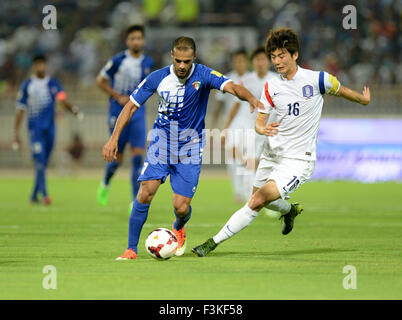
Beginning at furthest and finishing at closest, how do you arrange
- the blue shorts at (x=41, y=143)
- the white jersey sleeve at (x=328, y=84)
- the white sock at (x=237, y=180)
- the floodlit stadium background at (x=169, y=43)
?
the floodlit stadium background at (x=169, y=43) → the blue shorts at (x=41, y=143) → the white sock at (x=237, y=180) → the white jersey sleeve at (x=328, y=84)

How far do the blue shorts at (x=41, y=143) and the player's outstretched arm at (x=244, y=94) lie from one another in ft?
26.2

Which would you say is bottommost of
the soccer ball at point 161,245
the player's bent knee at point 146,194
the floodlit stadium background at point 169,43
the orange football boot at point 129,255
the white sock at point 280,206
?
the orange football boot at point 129,255

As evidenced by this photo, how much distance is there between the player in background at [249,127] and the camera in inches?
523

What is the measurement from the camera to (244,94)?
7879 mm

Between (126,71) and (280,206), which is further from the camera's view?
(126,71)

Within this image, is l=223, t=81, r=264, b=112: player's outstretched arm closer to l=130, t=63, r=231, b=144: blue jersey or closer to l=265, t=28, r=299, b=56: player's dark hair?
l=130, t=63, r=231, b=144: blue jersey

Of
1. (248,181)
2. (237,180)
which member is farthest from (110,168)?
(237,180)

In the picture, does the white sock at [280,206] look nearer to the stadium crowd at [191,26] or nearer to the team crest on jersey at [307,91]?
the team crest on jersey at [307,91]

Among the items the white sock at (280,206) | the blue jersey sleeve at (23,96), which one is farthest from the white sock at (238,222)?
the blue jersey sleeve at (23,96)

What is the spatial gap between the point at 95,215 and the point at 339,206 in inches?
186

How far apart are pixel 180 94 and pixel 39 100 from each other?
7.89m

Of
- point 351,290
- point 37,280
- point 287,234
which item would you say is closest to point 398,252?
point 287,234

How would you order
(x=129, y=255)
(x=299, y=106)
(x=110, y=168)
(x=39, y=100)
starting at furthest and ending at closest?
(x=39, y=100) < (x=110, y=168) < (x=299, y=106) < (x=129, y=255)

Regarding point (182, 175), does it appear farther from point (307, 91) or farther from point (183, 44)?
point (307, 91)
